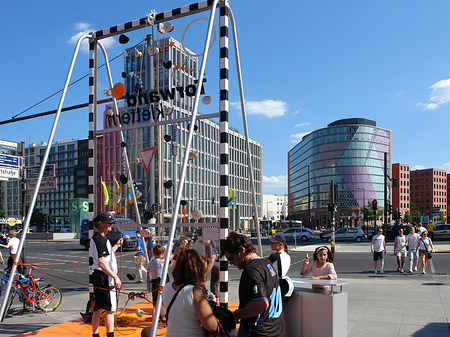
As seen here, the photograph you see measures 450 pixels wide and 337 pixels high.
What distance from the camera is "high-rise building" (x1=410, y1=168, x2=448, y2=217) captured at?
162 m

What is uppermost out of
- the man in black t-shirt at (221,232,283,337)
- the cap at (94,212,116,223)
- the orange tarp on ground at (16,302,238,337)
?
the cap at (94,212,116,223)

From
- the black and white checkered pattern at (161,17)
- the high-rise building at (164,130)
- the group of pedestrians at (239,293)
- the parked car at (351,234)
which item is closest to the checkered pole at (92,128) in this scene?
the high-rise building at (164,130)

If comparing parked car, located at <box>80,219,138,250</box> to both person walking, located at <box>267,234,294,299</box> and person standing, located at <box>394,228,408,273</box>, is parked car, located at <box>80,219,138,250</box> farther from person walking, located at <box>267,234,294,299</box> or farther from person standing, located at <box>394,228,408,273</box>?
person standing, located at <box>394,228,408,273</box>

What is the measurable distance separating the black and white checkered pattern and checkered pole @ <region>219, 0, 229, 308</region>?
44 centimetres

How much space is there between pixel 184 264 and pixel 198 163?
4590mm

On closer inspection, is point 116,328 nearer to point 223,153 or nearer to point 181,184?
point 181,184

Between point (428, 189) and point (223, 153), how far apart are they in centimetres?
17428

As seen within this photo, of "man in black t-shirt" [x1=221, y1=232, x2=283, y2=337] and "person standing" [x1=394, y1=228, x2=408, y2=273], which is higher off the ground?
"man in black t-shirt" [x1=221, y1=232, x2=283, y2=337]

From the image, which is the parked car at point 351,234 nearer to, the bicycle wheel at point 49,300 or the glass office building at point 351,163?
the bicycle wheel at point 49,300

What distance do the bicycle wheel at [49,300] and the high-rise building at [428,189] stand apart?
171 m

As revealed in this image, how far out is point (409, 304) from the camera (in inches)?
368

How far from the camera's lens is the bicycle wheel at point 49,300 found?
844cm

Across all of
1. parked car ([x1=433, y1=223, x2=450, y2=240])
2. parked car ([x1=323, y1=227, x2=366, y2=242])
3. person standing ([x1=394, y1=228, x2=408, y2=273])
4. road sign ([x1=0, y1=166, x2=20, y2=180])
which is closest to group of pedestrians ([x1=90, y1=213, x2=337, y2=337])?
road sign ([x1=0, y1=166, x2=20, y2=180])

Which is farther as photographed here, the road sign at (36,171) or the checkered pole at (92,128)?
the road sign at (36,171)
